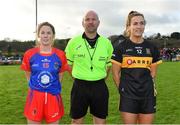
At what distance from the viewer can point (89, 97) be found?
22.0ft

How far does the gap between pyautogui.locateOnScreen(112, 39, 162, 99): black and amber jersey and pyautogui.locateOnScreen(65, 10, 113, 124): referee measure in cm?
28

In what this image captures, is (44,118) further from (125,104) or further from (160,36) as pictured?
(160,36)

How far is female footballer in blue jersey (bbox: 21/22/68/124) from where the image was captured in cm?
641

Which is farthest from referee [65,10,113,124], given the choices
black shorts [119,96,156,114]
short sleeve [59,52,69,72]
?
black shorts [119,96,156,114]

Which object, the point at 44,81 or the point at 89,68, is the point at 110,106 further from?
the point at 44,81

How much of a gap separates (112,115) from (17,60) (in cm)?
4575

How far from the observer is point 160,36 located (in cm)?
11350

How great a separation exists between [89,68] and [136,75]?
0.71m

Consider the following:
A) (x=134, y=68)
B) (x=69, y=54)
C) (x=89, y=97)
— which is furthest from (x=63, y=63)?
(x=134, y=68)

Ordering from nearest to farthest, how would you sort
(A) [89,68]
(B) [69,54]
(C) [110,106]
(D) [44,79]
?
1. (D) [44,79]
2. (A) [89,68]
3. (B) [69,54]
4. (C) [110,106]

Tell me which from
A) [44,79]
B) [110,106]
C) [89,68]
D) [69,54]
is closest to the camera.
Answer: [44,79]

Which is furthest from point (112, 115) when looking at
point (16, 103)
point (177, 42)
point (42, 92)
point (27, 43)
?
point (177, 42)

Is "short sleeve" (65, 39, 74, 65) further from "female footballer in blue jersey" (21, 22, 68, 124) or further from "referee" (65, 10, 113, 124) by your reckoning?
"female footballer in blue jersey" (21, 22, 68, 124)

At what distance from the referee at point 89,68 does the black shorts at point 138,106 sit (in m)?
0.43
